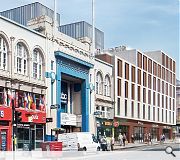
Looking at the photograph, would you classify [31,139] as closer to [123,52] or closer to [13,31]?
[13,31]

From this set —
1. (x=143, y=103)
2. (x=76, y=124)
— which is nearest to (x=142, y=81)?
(x=143, y=103)

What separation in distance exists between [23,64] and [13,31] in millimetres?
3502

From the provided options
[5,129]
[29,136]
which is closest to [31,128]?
[29,136]

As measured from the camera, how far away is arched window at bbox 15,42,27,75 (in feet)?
131

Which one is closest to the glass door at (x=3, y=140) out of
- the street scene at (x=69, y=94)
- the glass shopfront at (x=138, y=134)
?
the street scene at (x=69, y=94)

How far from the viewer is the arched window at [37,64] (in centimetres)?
4271

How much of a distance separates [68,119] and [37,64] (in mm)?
9150

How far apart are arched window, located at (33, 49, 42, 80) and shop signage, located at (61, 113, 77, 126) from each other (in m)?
6.55

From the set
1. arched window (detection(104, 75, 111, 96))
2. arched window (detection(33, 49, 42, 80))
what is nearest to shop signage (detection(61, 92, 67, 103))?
arched window (detection(33, 49, 42, 80))

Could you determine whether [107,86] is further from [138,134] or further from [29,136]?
[29,136]

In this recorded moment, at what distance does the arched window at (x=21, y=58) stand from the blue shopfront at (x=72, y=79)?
519 centimetres

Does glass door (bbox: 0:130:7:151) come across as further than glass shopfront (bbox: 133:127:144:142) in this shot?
No

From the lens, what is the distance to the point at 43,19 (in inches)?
1775

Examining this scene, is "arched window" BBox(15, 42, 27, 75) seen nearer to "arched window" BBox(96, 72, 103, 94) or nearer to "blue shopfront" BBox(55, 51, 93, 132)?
"blue shopfront" BBox(55, 51, 93, 132)
